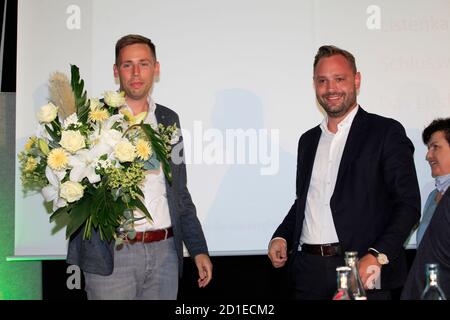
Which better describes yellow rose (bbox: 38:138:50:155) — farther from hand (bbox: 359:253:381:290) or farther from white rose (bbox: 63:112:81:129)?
hand (bbox: 359:253:381:290)

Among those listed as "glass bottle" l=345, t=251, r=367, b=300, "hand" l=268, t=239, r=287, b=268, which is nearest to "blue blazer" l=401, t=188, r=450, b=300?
"glass bottle" l=345, t=251, r=367, b=300

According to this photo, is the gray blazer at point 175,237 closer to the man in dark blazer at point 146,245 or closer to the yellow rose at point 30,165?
the man in dark blazer at point 146,245

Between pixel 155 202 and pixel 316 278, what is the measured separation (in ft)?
2.58

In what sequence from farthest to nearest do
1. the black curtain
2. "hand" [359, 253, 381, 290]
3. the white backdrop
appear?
the black curtain < the white backdrop < "hand" [359, 253, 381, 290]

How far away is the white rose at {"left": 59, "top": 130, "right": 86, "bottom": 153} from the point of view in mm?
2631

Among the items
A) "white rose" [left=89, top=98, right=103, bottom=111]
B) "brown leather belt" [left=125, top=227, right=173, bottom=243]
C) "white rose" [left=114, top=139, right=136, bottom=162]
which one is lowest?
"brown leather belt" [left=125, top=227, right=173, bottom=243]

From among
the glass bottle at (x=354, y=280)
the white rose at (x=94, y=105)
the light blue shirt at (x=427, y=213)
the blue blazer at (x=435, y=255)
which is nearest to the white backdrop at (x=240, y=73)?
the light blue shirt at (x=427, y=213)

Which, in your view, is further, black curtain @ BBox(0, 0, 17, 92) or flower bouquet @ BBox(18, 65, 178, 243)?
black curtain @ BBox(0, 0, 17, 92)

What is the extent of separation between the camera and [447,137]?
4277 millimetres

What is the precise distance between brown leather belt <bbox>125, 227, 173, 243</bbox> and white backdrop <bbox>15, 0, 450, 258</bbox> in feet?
3.89

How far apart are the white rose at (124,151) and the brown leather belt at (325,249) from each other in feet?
3.57

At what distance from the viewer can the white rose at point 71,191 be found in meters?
2.58
